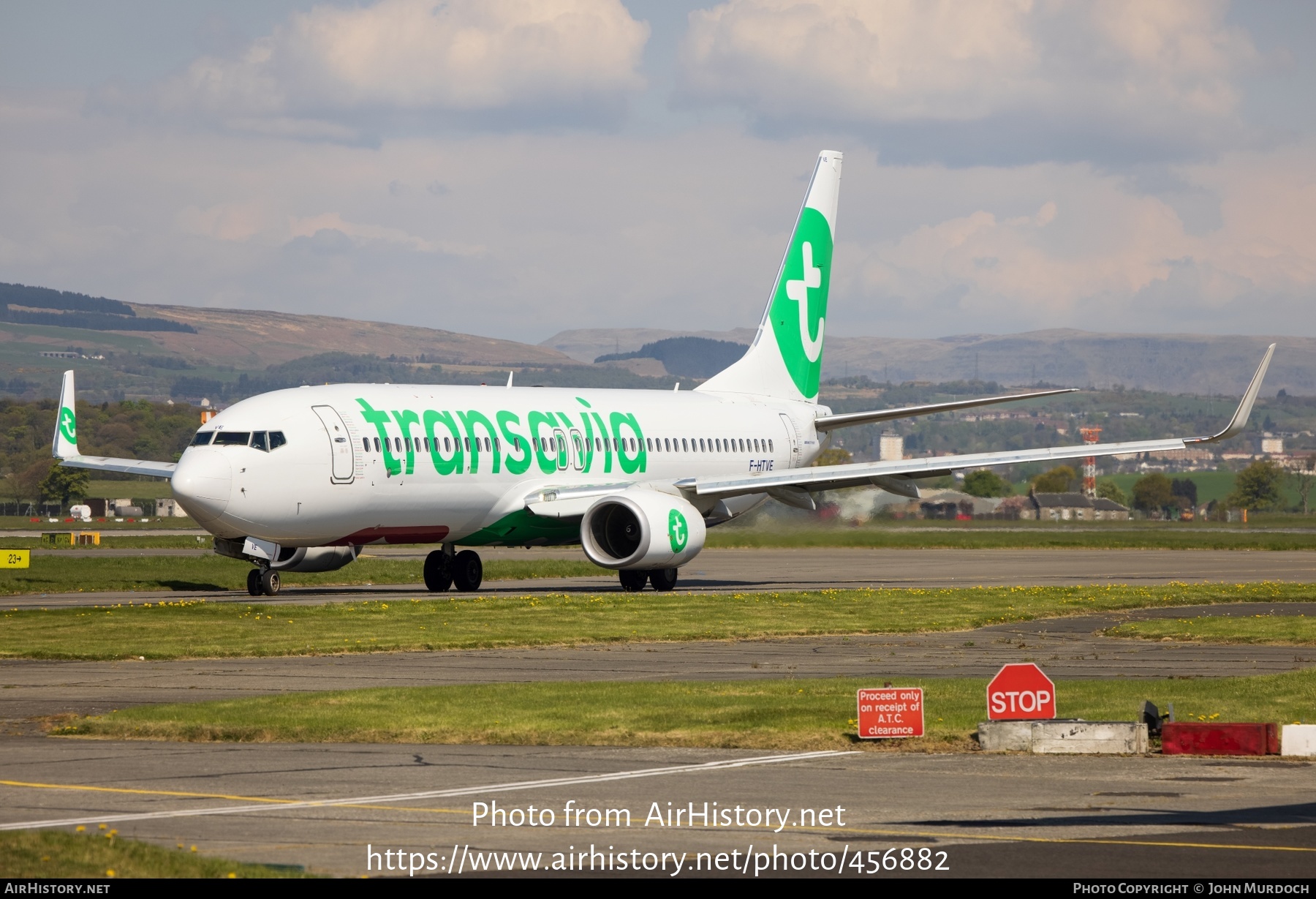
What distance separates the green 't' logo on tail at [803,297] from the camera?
2044 inches

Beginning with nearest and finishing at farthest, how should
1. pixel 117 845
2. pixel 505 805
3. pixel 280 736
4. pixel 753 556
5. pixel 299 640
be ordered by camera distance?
pixel 117 845
pixel 505 805
pixel 280 736
pixel 299 640
pixel 753 556

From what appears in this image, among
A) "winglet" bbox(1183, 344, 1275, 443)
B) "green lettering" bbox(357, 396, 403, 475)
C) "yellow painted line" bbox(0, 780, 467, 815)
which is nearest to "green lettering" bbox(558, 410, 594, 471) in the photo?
"green lettering" bbox(357, 396, 403, 475)

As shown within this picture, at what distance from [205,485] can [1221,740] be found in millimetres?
23216

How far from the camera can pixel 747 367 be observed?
171ft

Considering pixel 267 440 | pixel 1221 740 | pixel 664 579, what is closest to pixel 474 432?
pixel 267 440

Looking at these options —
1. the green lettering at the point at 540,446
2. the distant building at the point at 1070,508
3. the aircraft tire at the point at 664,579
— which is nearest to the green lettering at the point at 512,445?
the green lettering at the point at 540,446

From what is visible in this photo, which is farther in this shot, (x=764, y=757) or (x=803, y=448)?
(x=803, y=448)

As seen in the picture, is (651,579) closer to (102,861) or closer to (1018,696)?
(1018,696)

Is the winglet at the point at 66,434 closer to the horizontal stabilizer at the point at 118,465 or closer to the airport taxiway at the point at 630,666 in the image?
the horizontal stabilizer at the point at 118,465

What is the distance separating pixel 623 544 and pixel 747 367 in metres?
11.5

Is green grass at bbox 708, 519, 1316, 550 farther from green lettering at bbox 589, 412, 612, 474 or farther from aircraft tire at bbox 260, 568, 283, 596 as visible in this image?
aircraft tire at bbox 260, 568, 283, 596

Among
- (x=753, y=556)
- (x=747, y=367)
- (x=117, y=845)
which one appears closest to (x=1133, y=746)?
(x=117, y=845)

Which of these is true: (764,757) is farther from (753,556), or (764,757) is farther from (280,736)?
(753,556)

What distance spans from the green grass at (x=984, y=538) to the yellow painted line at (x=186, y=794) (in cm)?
4535
